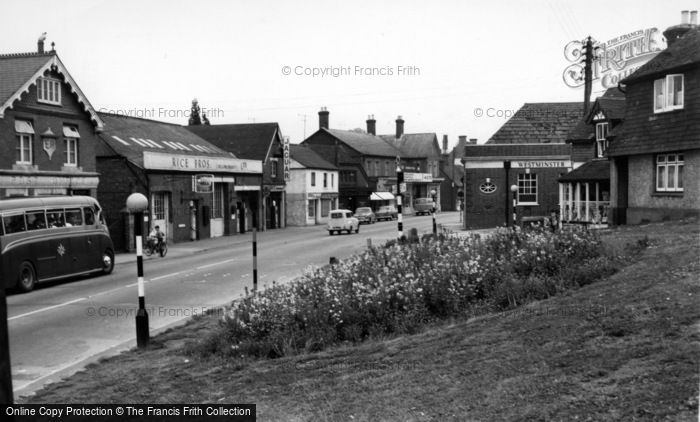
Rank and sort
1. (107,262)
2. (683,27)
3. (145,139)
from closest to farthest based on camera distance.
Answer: (107,262)
(683,27)
(145,139)

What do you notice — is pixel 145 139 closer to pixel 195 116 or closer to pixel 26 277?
pixel 26 277

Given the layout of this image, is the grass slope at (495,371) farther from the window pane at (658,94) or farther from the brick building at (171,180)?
the brick building at (171,180)

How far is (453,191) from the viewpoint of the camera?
328 ft

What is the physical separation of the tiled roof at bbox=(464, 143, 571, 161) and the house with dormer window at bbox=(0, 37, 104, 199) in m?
24.3

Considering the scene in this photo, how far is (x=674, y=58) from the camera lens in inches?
954

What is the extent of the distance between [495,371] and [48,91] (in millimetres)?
29122

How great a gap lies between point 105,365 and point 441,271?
5.60 metres

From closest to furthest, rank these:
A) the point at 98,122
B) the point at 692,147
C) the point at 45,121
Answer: the point at 692,147 < the point at 45,121 < the point at 98,122

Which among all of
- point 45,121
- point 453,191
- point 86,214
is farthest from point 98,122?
point 453,191

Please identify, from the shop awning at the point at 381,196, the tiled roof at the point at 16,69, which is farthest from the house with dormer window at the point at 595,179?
the shop awning at the point at 381,196

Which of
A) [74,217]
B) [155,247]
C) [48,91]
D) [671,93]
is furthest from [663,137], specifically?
[48,91]

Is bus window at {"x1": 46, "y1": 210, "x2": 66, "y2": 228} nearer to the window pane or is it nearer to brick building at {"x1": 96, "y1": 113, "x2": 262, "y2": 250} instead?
brick building at {"x1": 96, "y1": 113, "x2": 262, "y2": 250}

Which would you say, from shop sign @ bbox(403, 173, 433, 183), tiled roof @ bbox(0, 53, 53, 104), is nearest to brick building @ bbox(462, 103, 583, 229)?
tiled roof @ bbox(0, 53, 53, 104)

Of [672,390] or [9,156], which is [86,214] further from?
[672,390]
